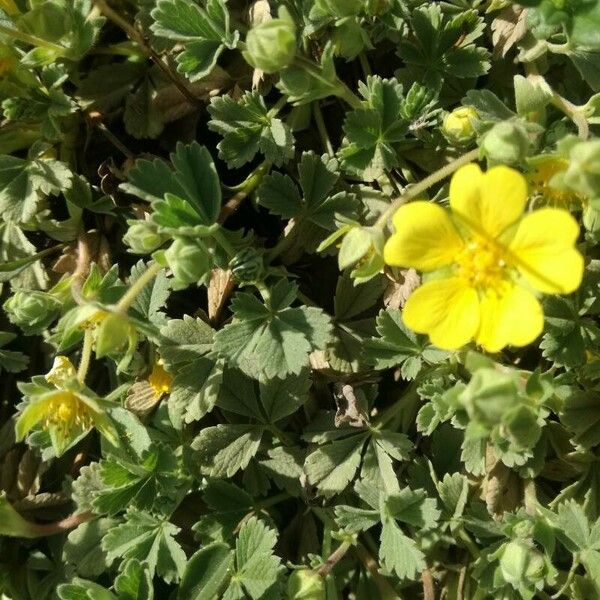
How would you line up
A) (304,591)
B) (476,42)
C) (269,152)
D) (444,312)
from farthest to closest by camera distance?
(476,42) < (269,152) < (304,591) < (444,312)

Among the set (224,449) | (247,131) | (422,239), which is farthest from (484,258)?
(224,449)

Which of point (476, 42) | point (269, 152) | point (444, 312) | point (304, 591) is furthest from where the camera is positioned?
point (476, 42)

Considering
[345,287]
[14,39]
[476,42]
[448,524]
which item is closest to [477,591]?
[448,524]

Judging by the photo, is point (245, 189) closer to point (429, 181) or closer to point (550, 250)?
point (429, 181)

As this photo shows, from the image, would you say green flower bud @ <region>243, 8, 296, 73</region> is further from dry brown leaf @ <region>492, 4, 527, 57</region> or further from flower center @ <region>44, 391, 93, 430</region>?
flower center @ <region>44, 391, 93, 430</region>

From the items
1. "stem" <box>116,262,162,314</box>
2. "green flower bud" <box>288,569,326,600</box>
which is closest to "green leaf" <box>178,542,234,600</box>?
"green flower bud" <box>288,569,326,600</box>

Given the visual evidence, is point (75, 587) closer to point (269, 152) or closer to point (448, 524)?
point (448, 524)

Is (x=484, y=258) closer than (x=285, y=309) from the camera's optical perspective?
Yes

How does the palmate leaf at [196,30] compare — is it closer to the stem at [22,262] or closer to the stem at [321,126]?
the stem at [321,126]

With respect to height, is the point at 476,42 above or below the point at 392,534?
above
